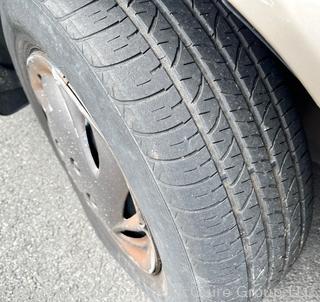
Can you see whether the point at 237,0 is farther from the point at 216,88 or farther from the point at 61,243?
the point at 61,243

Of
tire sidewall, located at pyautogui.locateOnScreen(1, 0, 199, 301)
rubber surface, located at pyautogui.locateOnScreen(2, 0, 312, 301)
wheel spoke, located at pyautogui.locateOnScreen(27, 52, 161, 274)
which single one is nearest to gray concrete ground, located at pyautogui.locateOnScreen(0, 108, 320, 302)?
wheel spoke, located at pyautogui.locateOnScreen(27, 52, 161, 274)

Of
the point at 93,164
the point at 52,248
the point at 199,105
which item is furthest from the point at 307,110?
the point at 52,248

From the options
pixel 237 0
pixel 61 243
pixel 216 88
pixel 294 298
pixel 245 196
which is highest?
pixel 237 0

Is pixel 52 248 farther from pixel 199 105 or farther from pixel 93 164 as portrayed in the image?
pixel 199 105

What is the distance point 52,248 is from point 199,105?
3.10 ft

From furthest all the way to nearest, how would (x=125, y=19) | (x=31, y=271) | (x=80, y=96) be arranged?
(x=31, y=271) < (x=80, y=96) < (x=125, y=19)

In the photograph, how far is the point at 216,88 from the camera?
3.35 ft

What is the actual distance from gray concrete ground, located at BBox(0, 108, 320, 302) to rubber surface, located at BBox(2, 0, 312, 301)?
0.55 metres

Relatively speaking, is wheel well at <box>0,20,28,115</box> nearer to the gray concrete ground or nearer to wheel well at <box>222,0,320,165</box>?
the gray concrete ground

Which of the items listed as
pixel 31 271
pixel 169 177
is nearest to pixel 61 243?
pixel 31 271

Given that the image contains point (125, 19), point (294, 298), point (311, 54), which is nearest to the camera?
point (311, 54)

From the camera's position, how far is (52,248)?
178 centimetres

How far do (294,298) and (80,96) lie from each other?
32.5 inches

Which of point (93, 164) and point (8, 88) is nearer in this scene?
point (93, 164)
